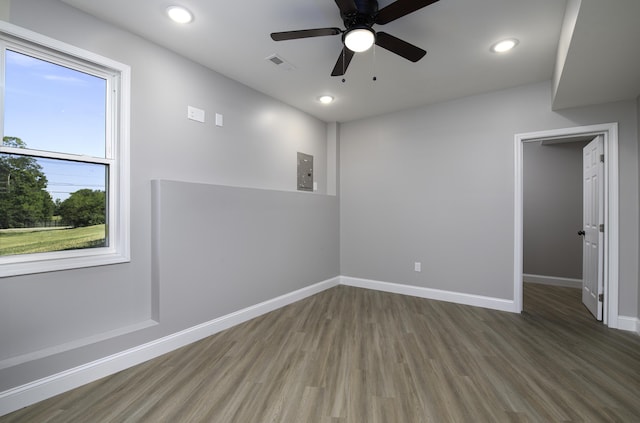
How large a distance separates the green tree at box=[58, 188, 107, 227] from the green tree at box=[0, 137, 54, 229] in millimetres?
96

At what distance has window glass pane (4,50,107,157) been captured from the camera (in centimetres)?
190

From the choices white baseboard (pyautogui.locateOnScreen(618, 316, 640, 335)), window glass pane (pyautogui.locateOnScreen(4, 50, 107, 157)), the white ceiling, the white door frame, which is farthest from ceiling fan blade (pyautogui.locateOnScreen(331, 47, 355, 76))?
white baseboard (pyautogui.locateOnScreen(618, 316, 640, 335))

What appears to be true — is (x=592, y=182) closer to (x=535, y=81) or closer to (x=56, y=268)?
(x=535, y=81)

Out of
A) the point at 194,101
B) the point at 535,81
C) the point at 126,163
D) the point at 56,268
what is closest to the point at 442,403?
the point at 56,268

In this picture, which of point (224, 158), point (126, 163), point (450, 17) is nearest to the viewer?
point (450, 17)

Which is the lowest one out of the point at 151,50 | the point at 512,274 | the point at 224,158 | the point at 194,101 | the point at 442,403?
the point at 442,403

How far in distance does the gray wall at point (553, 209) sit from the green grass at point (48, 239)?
19.8 feet

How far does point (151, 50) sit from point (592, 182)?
16.1 feet

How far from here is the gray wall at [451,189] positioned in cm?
301

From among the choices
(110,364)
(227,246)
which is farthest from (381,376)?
(110,364)

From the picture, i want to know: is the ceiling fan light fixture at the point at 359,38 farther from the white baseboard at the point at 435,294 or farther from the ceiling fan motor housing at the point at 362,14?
the white baseboard at the point at 435,294

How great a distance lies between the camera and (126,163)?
2340 millimetres

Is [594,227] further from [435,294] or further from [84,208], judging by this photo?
[84,208]

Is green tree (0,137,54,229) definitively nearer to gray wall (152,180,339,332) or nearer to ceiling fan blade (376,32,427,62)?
gray wall (152,180,339,332)
